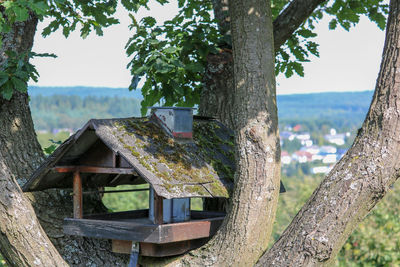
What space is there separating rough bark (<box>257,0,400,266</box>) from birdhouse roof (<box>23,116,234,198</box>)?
748mm

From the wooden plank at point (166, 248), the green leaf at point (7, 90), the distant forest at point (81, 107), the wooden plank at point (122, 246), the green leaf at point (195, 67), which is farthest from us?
the distant forest at point (81, 107)

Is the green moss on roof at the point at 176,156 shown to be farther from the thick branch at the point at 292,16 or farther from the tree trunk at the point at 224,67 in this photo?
the thick branch at the point at 292,16

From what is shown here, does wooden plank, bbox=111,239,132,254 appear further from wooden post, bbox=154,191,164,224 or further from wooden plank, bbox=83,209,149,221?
wooden post, bbox=154,191,164,224

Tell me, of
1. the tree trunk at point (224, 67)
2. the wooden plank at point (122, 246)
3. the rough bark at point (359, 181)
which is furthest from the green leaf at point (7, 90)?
the rough bark at point (359, 181)

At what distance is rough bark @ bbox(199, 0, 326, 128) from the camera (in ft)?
15.6

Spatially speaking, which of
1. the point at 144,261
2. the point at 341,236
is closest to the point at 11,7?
the point at 144,261

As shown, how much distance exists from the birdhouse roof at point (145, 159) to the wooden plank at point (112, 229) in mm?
339

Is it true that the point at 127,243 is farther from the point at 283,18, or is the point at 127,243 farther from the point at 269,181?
the point at 283,18

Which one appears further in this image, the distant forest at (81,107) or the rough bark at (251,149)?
the distant forest at (81,107)

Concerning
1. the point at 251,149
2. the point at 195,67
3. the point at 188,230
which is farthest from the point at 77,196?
the point at 195,67

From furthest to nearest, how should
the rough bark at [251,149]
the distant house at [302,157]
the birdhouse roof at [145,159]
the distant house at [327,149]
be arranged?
1. the distant house at [302,157]
2. the distant house at [327,149]
3. the rough bark at [251,149]
4. the birdhouse roof at [145,159]

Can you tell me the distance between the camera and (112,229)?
12.4ft

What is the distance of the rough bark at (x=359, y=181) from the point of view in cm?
328

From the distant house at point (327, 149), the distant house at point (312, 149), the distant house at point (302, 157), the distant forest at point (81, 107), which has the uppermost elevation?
the distant forest at point (81, 107)
